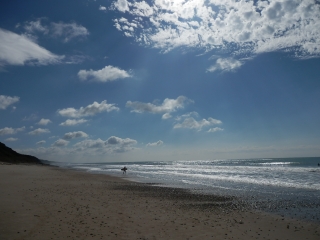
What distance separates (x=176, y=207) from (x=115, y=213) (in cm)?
414

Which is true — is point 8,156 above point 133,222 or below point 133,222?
above

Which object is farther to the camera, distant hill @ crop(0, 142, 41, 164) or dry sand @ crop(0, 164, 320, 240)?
distant hill @ crop(0, 142, 41, 164)

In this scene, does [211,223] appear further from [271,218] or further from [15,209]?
[15,209]

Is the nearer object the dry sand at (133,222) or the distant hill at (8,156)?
the dry sand at (133,222)

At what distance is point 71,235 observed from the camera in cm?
866

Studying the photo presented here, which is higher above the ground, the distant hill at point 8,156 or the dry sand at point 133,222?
the distant hill at point 8,156

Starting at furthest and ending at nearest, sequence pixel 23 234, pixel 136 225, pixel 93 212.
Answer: pixel 93 212
pixel 136 225
pixel 23 234

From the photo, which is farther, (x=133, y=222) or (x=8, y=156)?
(x=8, y=156)

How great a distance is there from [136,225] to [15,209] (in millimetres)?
6173

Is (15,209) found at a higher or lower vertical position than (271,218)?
higher

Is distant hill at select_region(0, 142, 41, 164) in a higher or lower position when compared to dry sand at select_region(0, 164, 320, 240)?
higher

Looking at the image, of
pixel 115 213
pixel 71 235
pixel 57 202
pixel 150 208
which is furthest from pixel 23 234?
pixel 150 208

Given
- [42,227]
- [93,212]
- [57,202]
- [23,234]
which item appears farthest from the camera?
[57,202]

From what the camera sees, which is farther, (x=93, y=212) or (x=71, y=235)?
(x=93, y=212)
